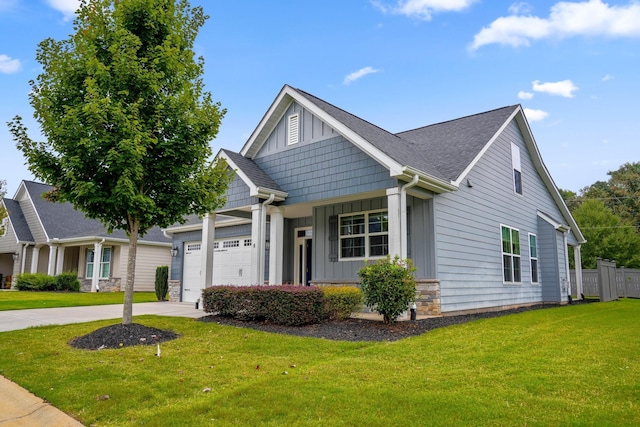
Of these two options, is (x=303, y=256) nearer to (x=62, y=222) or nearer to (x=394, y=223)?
(x=394, y=223)

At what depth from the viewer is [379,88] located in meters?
19.5

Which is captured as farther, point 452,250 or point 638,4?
point 638,4

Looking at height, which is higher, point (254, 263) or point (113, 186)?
point (113, 186)

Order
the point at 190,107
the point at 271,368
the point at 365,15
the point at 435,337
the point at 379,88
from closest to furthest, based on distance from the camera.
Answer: the point at 271,368 → the point at 435,337 → the point at 190,107 → the point at 365,15 → the point at 379,88

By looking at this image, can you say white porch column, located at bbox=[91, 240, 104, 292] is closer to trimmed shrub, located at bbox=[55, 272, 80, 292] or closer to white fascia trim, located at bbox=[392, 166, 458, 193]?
trimmed shrub, located at bbox=[55, 272, 80, 292]

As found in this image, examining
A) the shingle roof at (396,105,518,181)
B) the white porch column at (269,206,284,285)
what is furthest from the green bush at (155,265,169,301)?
the shingle roof at (396,105,518,181)

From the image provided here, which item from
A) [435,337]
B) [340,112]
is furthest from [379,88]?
[435,337]

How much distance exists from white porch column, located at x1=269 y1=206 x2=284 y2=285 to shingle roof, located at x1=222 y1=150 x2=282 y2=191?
2.21ft

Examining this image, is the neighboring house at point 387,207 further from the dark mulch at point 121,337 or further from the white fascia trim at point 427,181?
the dark mulch at point 121,337

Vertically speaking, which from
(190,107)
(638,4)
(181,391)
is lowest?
(181,391)

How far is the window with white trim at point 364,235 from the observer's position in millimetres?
11258

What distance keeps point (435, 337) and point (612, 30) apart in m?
13.5

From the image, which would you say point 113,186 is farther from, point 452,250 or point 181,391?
point 452,250

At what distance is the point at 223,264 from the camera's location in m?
15.5
